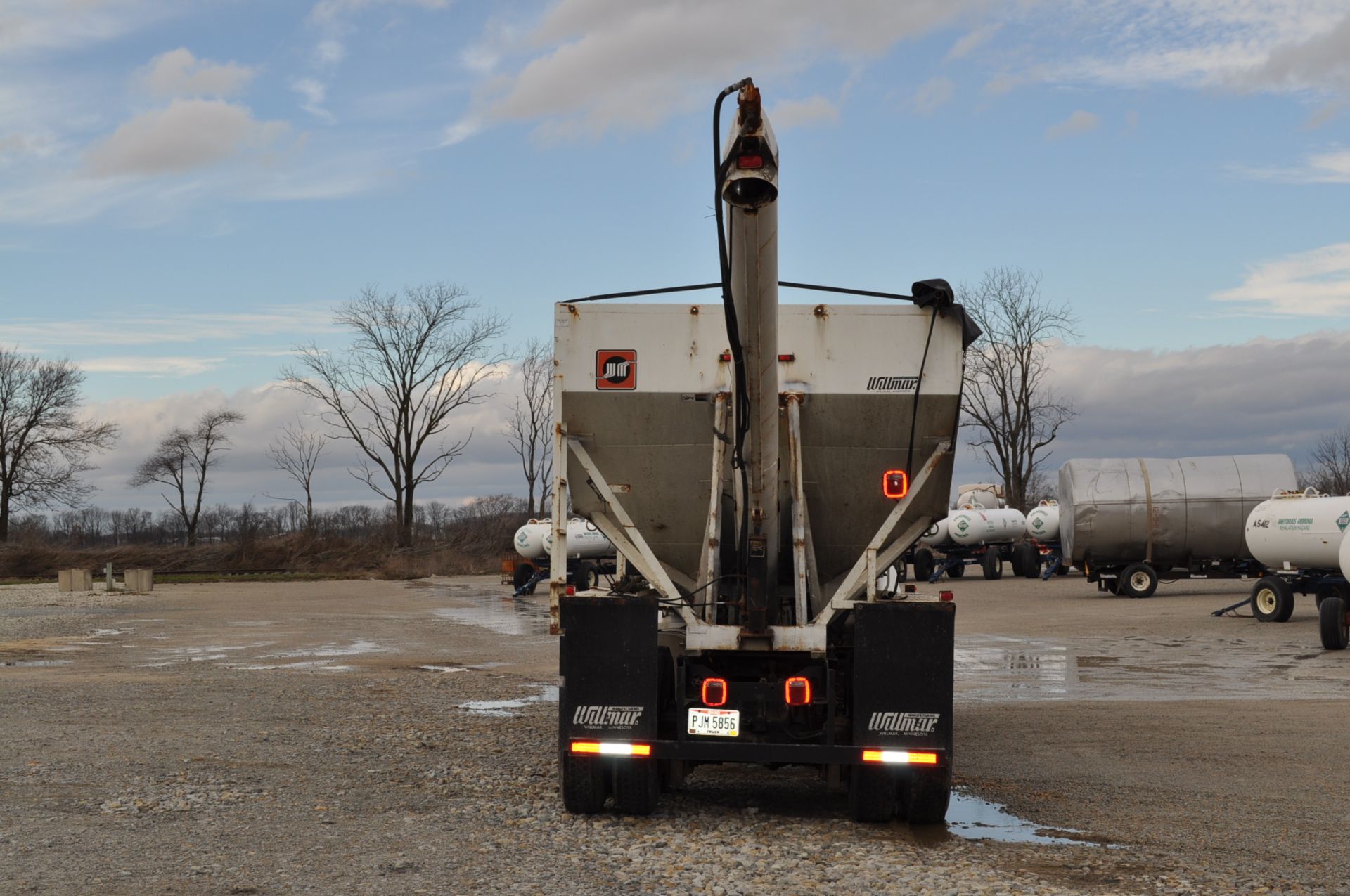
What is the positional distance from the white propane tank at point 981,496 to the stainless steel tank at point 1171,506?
18.5m

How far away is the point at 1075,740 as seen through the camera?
35.9 feet

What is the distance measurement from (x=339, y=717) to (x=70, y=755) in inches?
113

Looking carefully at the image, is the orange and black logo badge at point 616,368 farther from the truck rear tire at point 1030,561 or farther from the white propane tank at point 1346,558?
the truck rear tire at point 1030,561

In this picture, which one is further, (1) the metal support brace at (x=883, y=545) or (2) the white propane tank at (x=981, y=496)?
(2) the white propane tank at (x=981, y=496)

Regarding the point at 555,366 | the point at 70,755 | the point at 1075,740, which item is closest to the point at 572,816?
the point at 555,366

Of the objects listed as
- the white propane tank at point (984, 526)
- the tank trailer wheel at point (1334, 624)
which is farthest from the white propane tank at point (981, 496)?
the tank trailer wheel at point (1334, 624)

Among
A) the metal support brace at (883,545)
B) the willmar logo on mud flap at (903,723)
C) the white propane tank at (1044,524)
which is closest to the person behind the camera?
the willmar logo on mud flap at (903,723)

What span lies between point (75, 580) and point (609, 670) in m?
42.6

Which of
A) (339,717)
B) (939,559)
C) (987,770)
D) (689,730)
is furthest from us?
(939,559)

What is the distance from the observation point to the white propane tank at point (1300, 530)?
947 inches

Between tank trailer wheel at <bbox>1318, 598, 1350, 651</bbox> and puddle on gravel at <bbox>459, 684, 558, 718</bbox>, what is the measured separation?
1205 centimetres

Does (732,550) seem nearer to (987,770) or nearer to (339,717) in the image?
(987,770)

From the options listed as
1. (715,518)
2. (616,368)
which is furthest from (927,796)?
(616,368)

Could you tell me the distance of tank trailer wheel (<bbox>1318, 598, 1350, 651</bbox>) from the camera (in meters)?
19.1
